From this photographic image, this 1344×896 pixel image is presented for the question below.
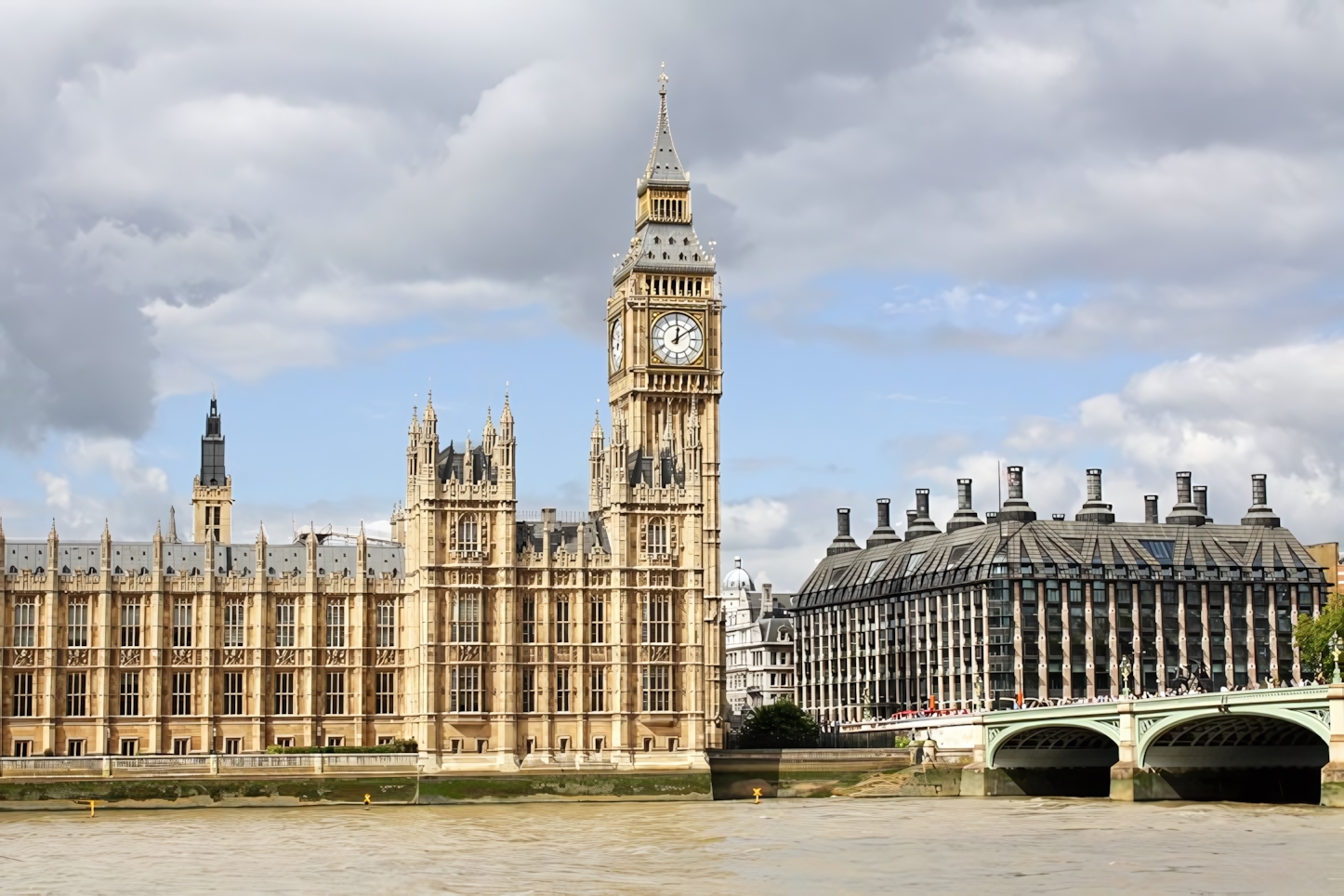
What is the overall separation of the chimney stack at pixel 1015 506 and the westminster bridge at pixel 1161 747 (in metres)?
36.7

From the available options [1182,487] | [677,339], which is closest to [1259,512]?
[1182,487]

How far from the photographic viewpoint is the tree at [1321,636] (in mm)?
149625

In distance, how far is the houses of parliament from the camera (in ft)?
416

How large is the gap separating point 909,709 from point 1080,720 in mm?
54404

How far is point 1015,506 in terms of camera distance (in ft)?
576

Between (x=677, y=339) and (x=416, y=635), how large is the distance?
31.5 metres

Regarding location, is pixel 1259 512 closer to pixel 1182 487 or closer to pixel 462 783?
pixel 1182 487

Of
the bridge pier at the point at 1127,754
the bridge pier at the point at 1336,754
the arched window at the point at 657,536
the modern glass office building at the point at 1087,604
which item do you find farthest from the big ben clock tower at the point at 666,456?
the bridge pier at the point at 1336,754

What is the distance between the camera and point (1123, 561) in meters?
170

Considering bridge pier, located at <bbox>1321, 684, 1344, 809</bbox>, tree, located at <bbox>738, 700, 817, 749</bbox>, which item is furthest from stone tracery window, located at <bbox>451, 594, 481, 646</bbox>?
bridge pier, located at <bbox>1321, 684, 1344, 809</bbox>

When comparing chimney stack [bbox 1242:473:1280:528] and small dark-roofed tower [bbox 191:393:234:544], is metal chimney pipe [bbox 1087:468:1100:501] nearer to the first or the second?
chimney stack [bbox 1242:473:1280:528]

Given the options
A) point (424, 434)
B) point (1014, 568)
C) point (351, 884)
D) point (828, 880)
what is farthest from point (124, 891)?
point (1014, 568)

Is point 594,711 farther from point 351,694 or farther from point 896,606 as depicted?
point 896,606

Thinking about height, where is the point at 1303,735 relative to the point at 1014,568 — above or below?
below
